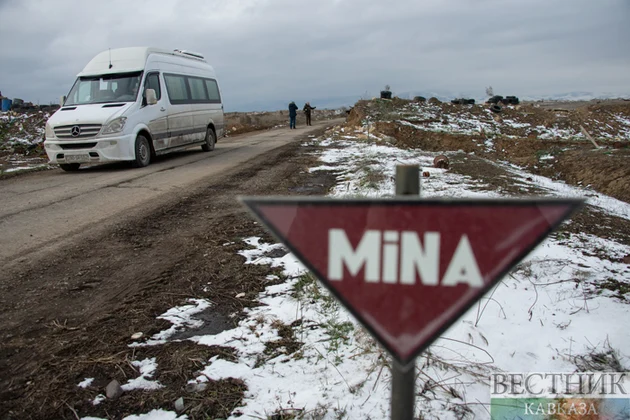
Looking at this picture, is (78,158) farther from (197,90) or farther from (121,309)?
(121,309)

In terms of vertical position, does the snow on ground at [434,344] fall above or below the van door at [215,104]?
below

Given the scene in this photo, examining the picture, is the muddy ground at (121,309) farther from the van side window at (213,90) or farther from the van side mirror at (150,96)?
the van side window at (213,90)

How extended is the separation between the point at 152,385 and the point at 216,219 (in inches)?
127

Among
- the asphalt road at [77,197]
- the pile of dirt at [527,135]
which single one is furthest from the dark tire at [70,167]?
the pile of dirt at [527,135]

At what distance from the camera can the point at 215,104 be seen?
44.8 ft

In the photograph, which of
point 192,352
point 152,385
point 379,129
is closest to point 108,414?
point 152,385

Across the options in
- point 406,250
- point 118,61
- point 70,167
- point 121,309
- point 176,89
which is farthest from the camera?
point 176,89

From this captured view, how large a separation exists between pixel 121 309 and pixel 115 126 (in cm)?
695

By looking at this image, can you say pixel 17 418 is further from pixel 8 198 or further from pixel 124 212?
pixel 8 198

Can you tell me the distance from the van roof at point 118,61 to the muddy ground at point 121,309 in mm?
5809

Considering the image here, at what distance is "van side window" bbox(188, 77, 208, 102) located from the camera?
1202 centimetres

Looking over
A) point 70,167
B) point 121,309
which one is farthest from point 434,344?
point 70,167

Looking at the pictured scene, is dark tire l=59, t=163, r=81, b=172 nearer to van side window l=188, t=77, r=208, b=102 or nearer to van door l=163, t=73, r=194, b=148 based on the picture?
van door l=163, t=73, r=194, b=148

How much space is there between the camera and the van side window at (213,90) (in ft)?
43.5
